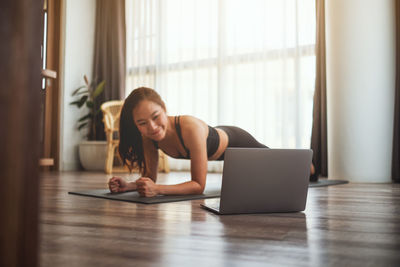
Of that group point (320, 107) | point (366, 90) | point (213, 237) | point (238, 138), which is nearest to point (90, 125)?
point (320, 107)

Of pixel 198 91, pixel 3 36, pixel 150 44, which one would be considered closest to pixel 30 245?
pixel 3 36

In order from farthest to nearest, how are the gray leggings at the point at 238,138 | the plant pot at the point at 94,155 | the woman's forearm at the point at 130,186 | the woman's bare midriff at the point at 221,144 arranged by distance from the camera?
the plant pot at the point at 94,155, the gray leggings at the point at 238,138, the woman's bare midriff at the point at 221,144, the woman's forearm at the point at 130,186

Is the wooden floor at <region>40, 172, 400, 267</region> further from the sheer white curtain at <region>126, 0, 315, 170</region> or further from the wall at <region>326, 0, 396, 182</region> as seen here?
the sheer white curtain at <region>126, 0, 315, 170</region>

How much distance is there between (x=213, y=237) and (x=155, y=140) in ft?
3.47

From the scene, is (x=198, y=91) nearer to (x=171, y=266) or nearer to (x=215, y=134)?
(x=215, y=134)

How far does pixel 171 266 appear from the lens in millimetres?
653

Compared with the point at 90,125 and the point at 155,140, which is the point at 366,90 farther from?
the point at 90,125

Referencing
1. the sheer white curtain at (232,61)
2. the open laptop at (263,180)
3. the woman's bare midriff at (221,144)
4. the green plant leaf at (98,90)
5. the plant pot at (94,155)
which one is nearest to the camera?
the open laptop at (263,180)

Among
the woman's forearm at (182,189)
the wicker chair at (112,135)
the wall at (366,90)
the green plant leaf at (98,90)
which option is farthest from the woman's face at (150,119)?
the green plant leaf at (98,90)

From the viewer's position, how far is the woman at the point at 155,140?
1.76 m

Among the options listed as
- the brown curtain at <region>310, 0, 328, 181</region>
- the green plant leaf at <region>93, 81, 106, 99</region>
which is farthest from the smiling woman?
the green plant leaf at <region>93, 81, 106, 99</region>

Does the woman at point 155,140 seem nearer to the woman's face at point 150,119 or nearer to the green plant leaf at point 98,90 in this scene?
the woman's face at point 150,119

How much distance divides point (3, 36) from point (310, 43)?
3.73 meters

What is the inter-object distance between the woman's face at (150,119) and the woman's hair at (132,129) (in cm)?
2
